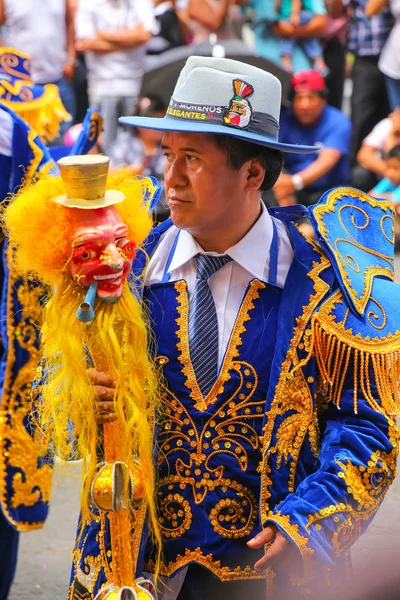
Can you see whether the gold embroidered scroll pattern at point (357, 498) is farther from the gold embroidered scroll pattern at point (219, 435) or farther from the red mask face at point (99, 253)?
the red mask face at point (99, 253)

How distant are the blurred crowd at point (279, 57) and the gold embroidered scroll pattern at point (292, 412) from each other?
5.63 meters

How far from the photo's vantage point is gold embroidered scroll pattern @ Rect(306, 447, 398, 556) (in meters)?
2.53

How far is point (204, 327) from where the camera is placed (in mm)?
2736

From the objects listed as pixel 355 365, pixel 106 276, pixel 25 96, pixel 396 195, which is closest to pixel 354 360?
→ pixel 355 365

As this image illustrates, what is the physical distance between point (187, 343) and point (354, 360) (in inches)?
15.4

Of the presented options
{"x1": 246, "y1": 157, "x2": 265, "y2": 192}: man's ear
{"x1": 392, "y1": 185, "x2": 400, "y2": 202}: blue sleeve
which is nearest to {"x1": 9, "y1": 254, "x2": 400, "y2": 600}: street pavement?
{"x1": 246, "y1": 157, "x2": 265, "y2": 192}: man's ear

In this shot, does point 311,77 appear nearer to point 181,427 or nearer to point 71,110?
point 71,110

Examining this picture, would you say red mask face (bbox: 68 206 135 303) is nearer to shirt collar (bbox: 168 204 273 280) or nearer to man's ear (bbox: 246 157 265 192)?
shirt collar (bbox: 168 204 273 280)

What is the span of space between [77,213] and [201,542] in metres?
0.81

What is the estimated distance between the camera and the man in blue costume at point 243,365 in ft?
8.64

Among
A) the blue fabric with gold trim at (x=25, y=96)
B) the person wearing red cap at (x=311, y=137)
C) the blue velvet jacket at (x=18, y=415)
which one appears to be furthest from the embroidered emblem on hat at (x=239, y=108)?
the person wearing red cap at (x=311, y=137)

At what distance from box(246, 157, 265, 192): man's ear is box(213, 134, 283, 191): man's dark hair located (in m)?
0.01

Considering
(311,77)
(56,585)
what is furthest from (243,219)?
(311,77)

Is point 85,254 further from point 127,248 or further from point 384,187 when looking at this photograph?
point 384,187
